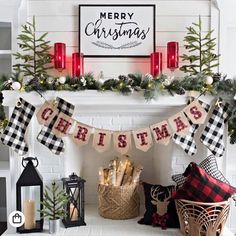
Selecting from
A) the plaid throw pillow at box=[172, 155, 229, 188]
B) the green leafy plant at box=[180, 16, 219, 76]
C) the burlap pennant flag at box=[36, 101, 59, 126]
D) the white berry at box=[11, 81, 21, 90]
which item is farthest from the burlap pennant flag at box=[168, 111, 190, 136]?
the white berry at box=[11, 81, 21, 90]

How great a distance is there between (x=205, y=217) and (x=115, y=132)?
2.86ft

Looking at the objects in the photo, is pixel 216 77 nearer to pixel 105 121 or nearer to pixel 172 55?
pixel 172 55

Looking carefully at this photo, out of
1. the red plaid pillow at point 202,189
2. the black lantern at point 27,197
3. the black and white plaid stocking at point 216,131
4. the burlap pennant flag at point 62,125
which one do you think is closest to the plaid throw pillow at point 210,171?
the black and white plaid stocking at point 216,131

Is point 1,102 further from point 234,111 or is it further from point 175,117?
point 234,111

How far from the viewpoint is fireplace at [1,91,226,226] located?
2.84m

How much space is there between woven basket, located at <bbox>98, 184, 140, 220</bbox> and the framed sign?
1.09 meters

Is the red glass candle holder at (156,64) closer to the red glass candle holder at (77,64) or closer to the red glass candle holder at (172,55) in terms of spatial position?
the red glass candle holder at (172,55)

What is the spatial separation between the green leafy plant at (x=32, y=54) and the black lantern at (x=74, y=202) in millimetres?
820

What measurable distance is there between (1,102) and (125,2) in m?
1.30

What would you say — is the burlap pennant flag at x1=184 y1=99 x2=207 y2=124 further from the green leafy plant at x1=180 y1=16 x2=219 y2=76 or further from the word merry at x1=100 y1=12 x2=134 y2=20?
the word merry at x1=100 y1=12 x2=134 y2=20

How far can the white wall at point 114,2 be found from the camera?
311 centimetres

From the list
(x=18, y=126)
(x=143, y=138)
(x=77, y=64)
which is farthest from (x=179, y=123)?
(x=18, y=126)

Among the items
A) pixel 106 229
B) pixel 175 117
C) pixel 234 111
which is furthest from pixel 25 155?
pixel 234 111

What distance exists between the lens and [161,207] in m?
2.82
